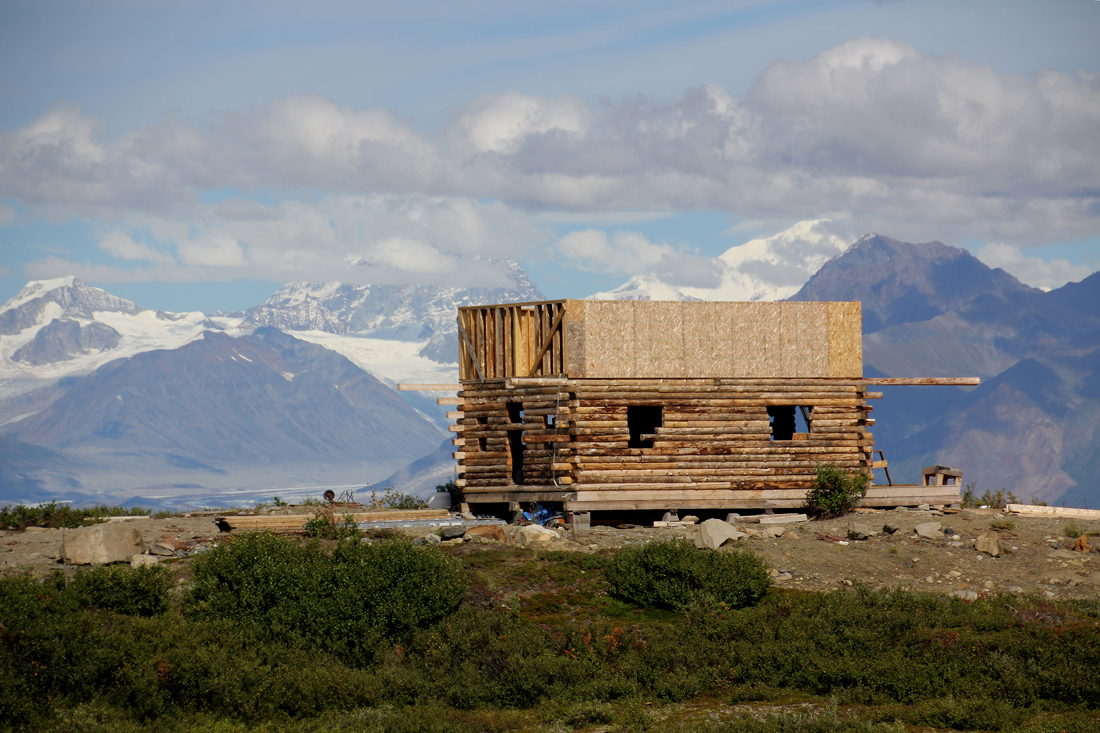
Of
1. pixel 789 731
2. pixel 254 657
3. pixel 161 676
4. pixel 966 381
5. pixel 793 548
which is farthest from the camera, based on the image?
pixel 966 381

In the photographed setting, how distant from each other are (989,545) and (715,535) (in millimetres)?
5395

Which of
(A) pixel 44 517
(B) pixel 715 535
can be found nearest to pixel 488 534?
Result: (B) pixel 715 535

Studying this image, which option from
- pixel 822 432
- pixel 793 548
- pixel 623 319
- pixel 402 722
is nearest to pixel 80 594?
pixel 402 722

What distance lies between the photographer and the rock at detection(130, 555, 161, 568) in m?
18.3

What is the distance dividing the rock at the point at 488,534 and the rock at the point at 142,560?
19.5ft

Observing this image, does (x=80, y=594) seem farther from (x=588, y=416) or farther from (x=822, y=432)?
(x=822, y=432)

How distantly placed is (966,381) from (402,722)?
21676 millimetres

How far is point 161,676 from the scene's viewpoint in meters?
13.9

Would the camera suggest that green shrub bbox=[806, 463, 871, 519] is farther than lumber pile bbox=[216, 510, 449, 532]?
Yes

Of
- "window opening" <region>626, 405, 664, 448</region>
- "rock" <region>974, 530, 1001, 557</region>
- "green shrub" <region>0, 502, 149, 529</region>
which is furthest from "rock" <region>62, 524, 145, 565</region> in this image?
"window opening" <region>626, 405, 664, 448</region>

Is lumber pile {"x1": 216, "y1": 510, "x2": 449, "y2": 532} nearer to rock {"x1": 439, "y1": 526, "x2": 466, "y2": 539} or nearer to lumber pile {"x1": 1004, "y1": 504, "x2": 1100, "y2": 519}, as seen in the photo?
rock {"x1": 439, "y1": 526, "x2": 466, "y2": 539}

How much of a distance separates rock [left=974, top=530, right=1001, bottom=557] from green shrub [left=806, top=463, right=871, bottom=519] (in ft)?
17.8

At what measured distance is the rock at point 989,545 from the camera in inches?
816

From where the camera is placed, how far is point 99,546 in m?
18.8
